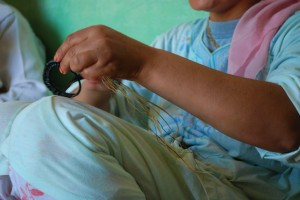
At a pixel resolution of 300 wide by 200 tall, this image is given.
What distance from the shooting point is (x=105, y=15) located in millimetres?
1218

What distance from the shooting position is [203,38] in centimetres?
88

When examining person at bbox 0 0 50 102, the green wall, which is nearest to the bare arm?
the green wall

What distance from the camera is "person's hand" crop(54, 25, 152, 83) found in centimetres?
49

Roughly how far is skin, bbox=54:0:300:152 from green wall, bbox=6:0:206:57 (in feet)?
2.00

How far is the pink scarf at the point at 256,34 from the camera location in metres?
0.69

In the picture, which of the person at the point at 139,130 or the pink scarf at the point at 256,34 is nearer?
the person at the point at 139,130

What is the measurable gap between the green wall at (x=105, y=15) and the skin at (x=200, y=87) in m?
0.61

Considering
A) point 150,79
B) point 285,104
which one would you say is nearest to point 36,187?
point 150,79

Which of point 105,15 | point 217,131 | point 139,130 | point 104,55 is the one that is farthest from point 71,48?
point 105,15

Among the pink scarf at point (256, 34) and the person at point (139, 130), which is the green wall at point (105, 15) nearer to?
the pink scarf at point (256, 34)

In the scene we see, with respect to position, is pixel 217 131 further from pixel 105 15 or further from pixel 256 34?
pixel 105 15

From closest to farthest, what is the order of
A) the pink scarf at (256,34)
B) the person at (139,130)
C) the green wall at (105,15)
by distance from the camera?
the person at (139,130) → the pink scarf at (256,34) → the green wall at (105,15)

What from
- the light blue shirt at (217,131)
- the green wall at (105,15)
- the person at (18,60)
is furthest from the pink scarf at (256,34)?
the person at (18,60)

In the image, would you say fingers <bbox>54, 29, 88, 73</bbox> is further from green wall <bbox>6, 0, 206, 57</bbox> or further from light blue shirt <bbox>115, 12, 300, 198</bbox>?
green wall <bbox>6, 0, 206, 57</bbox>
